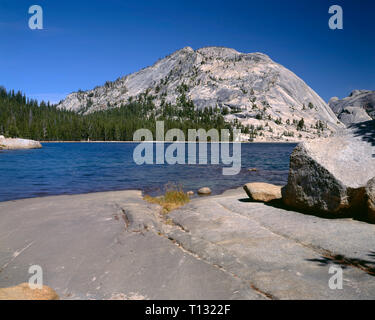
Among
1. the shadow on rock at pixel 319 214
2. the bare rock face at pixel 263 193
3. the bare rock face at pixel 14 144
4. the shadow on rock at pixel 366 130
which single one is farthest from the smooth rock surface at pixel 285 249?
the bare rock face at pixel 14 144

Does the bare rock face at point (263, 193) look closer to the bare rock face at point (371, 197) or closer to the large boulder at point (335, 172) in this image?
the large boulder at point (335, 172)

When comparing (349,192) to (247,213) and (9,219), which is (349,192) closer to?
(247,213)

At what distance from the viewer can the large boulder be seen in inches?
368

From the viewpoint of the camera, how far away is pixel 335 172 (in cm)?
955

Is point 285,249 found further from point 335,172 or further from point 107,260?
point 107,260

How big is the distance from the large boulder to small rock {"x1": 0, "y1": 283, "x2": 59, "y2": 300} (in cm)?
921

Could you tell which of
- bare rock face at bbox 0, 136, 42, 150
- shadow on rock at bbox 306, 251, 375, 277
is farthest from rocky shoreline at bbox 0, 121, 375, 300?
bare rock face at bbox 0, 136, 42, 150

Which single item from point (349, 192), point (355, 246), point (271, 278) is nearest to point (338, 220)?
point (349, 192)

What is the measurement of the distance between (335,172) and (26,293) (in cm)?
988

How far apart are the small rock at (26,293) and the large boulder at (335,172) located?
9.21 m

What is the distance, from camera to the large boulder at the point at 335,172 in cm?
934

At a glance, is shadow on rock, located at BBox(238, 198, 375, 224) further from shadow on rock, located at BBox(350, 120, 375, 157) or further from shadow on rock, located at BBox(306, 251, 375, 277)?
shadow on rock, located at BBox(306, 251, 375, 277)

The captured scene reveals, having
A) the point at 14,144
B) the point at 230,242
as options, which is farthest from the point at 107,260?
the point at 14,144
